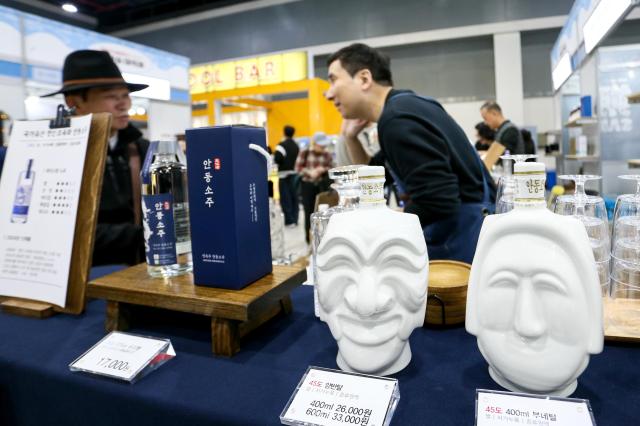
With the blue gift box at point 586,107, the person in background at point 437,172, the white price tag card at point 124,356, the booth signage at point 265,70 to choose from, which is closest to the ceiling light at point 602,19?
the blue gift box at point 586,107

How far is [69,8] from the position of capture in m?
10.4

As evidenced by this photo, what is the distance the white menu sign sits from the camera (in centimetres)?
108

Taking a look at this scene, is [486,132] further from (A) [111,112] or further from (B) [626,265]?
(B) [626,265]

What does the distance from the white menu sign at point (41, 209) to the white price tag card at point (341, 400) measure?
2.37ft

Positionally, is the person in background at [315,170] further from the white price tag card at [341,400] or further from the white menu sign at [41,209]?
the white price tag card at [341,400]

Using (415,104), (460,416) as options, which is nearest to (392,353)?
(460,416)

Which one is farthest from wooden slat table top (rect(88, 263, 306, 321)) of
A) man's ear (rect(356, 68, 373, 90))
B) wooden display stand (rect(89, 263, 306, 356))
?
man's ear (rect(356, 68, 373, 90))

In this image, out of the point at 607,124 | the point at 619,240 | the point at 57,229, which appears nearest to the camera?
the point at 619,240

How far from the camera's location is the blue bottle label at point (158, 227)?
100 cm

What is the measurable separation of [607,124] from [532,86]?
4008mm

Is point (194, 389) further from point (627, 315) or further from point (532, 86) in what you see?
point (532, 86)

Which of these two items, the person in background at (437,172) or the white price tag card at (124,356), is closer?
the white price tag card at (124,356)

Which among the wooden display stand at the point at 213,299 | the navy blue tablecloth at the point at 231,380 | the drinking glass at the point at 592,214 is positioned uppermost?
the drinking glass at the point at 592,214

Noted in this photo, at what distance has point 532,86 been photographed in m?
8.96
